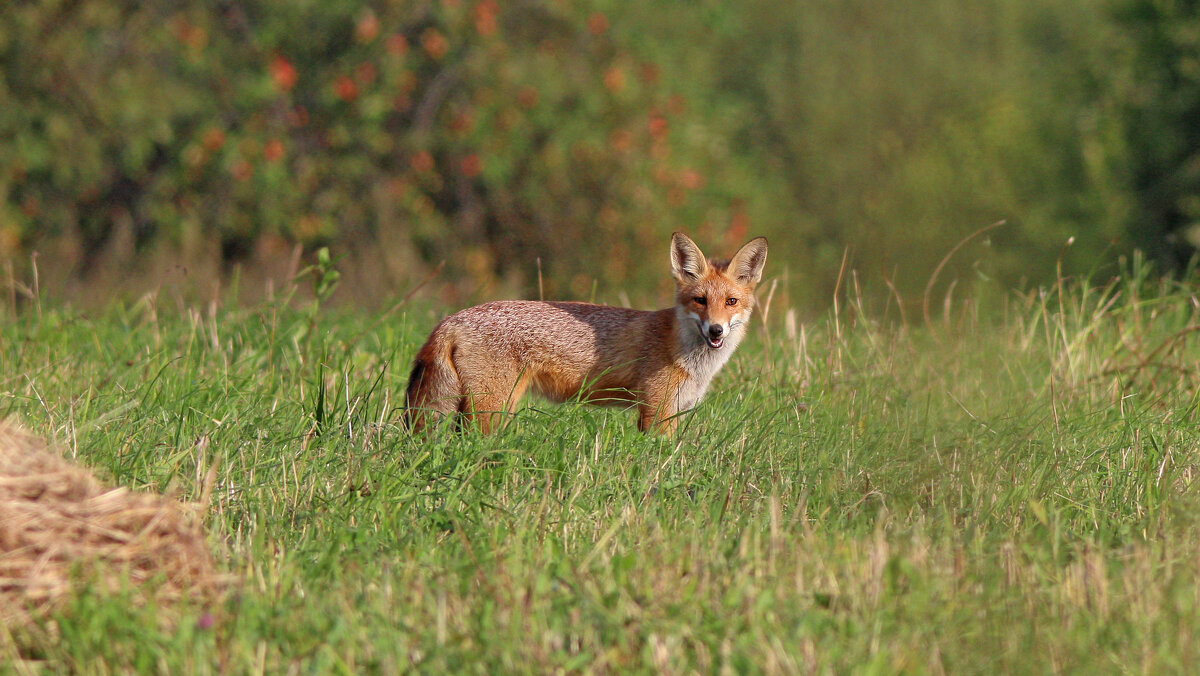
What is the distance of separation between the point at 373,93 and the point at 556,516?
10409mm

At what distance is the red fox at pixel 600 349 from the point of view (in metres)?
5.84

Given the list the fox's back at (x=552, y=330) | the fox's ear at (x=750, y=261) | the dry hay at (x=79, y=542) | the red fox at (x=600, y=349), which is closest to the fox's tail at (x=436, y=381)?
the red fox at (x=600, y=349)

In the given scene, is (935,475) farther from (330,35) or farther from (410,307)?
(330,35)

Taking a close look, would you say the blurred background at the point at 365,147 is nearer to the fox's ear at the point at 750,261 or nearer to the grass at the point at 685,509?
the fox's ear at the point at 750,261

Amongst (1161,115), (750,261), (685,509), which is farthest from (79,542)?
(1161,115)

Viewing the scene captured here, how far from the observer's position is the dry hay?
3223 millimetres

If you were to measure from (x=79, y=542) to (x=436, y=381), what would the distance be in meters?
2.55

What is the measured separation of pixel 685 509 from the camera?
4.41 meters

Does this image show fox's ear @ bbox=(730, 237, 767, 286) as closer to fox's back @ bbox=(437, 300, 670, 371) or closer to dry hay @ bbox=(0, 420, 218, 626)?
fox's back @ bbox=(437, 300, 670, 371)

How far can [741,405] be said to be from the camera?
569 cm

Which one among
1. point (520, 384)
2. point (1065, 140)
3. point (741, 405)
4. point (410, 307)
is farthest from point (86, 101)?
point (1065, 140)

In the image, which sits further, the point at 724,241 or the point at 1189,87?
the point at 1189,87

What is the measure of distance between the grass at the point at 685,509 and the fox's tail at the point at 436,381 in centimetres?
18

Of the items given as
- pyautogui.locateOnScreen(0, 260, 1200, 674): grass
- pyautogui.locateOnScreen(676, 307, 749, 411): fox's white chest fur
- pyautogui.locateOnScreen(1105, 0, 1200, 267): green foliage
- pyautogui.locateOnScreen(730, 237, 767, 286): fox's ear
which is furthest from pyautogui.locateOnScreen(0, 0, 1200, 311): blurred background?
pyautogui.locateOnScreen(1105, 0, 1200, 267): green foliage
